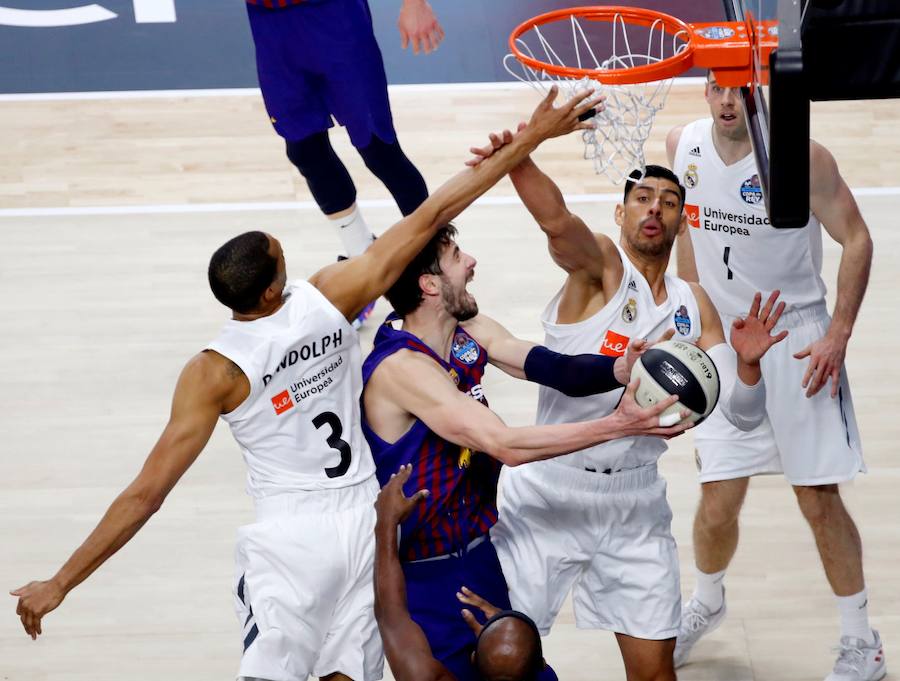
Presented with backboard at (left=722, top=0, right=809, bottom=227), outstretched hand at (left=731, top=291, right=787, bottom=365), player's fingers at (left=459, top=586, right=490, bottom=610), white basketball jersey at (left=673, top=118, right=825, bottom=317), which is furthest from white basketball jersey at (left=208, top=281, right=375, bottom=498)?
white basketball jersey at (left=673, top=118, right=825, bottom=317)

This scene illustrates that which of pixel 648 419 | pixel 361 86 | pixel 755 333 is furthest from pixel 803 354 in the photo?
pixel 361 86

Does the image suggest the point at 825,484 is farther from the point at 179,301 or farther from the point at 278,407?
the point at 179,301

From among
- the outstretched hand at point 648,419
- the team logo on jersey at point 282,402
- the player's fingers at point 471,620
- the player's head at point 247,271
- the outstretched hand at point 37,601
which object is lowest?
the player's fingers at point 471,620

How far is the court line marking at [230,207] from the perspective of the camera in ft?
26.2

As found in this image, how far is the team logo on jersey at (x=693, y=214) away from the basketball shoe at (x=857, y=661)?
1.53 metres

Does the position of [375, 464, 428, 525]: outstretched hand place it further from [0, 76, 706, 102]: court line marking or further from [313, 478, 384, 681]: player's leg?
[0, 76, 706, 102]: court line marking

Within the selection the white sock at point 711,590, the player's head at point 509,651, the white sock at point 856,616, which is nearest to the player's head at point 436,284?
the player's head at point 509,651

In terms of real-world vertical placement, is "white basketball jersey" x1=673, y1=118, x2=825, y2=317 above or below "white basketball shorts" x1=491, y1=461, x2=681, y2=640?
above

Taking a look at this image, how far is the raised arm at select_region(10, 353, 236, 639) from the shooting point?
12.4 feet

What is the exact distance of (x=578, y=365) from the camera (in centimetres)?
407

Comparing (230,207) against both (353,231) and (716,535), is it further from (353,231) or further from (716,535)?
(716,535)

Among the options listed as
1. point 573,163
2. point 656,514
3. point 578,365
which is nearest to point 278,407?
point 578,365

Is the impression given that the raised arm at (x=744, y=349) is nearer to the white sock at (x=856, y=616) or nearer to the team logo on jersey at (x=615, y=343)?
the team logo on jersey at (x=615, y=343)

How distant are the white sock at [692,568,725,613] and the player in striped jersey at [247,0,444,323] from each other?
2.43 metres
